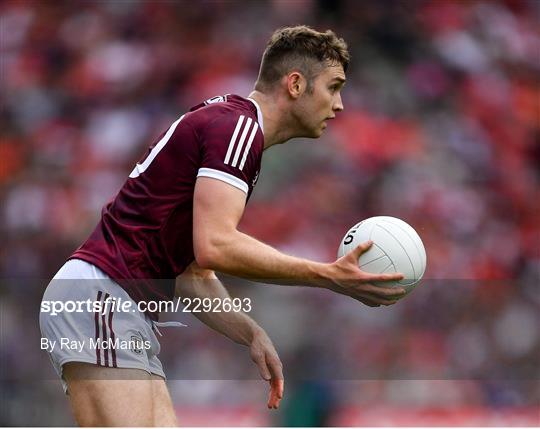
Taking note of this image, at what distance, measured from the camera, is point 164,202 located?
367 centimetres

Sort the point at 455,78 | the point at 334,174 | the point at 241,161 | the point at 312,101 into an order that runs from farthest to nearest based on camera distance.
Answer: the point at 455,78 → the point at 334,174 → the point at 312,101 → the point at 241,161

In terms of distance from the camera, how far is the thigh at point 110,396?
346 cm

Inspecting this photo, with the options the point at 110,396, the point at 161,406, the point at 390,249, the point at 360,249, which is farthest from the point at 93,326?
the point at 390,249

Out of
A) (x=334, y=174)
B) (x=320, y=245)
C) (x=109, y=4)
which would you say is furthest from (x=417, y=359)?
(x=109, y=4)

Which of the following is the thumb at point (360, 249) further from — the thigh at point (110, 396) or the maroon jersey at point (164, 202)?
the thigh at point (110, 396)

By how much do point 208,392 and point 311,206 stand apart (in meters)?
1.94

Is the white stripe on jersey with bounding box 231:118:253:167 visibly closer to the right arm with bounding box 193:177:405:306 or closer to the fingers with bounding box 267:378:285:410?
the right arm with bounding box 193:177:405:306

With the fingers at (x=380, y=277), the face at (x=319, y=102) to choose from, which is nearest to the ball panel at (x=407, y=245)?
the fingers at (x=380, y=277)

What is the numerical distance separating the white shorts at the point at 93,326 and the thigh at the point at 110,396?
0.03 metres

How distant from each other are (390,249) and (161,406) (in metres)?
1.04

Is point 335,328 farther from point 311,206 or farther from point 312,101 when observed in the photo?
point 312,101

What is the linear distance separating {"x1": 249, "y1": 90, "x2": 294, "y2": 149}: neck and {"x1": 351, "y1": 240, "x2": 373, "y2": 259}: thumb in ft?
2.08

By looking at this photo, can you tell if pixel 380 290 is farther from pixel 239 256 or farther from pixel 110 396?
pixel 110 396

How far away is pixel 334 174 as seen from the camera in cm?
840
